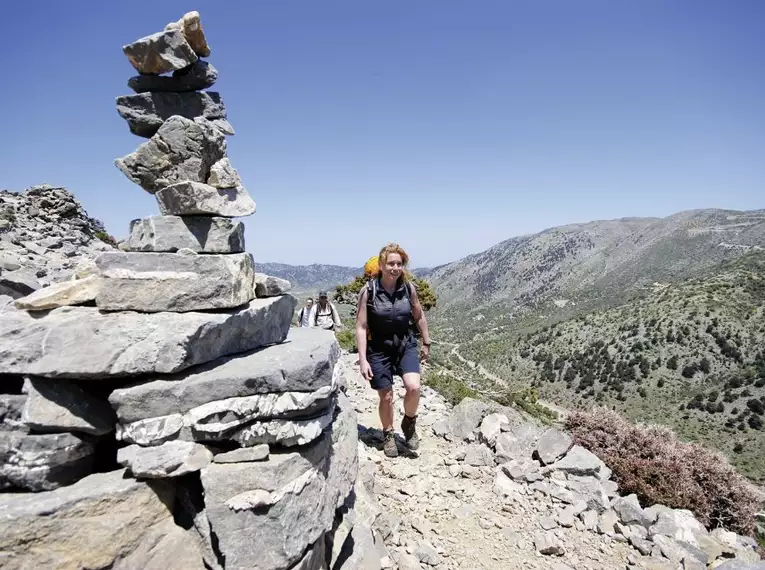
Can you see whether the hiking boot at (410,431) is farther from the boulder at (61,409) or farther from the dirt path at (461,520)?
the boulder at (61,409)

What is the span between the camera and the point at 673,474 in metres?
6.84

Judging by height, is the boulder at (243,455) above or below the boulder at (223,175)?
below

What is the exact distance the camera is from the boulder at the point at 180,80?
4.27 m

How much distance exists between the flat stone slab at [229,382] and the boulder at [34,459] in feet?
1.59

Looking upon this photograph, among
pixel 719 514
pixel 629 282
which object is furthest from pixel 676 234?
pixel 719 514

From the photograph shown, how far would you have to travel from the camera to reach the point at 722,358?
44375 mm

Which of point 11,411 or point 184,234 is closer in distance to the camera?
point 11,411

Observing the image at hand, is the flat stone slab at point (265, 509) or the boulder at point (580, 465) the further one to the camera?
the boulder at point (580, 465)

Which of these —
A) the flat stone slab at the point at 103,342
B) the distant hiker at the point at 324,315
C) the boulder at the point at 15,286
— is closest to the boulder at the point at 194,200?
the flat stone slab at the point at 103,342

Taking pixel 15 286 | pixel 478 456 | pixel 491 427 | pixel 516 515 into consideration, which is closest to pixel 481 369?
pixel 491 427

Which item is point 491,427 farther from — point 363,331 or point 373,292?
point 373,292

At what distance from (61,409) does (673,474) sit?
324 inches

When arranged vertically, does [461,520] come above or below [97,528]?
below

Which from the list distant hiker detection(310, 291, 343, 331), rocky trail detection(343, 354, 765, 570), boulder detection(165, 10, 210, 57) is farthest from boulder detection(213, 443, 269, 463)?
distant hiker detection(310, 291, 343, 331)
